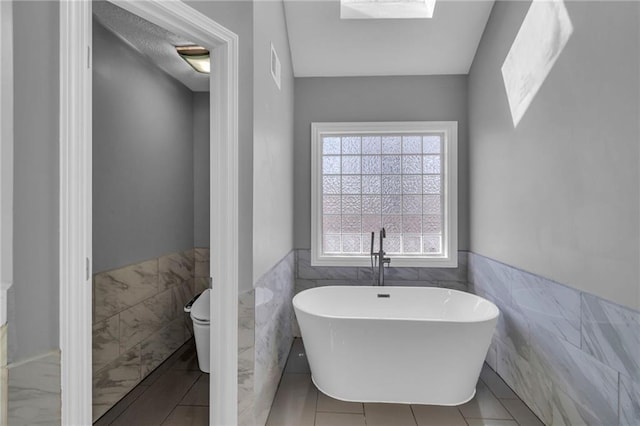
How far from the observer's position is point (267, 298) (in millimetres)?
2107

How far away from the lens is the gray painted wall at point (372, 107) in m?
3.26

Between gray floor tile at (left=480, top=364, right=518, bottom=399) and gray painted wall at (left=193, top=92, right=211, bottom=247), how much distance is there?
2665mm

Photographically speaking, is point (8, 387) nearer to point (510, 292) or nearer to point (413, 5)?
point (510, 292)

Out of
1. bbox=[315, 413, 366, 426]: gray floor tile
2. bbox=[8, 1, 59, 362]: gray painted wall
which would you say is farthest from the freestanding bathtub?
bbox=[8, 1, 59, 362]: gray painted wall

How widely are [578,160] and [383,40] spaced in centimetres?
189

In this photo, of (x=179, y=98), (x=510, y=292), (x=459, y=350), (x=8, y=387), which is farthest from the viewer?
(x=179, y=98)

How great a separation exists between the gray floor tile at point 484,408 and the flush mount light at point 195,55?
297cm

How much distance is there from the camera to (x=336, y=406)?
220 centimetres

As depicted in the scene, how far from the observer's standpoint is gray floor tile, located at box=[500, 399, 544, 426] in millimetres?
2031

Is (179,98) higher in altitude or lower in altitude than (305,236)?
higher

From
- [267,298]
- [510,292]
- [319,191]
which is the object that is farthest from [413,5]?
[267,298]

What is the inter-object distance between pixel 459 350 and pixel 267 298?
121 cm

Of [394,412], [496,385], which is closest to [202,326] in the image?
[394,412]

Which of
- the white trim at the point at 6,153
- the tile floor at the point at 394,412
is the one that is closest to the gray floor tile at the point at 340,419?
the tile floor at the point at 394,412
